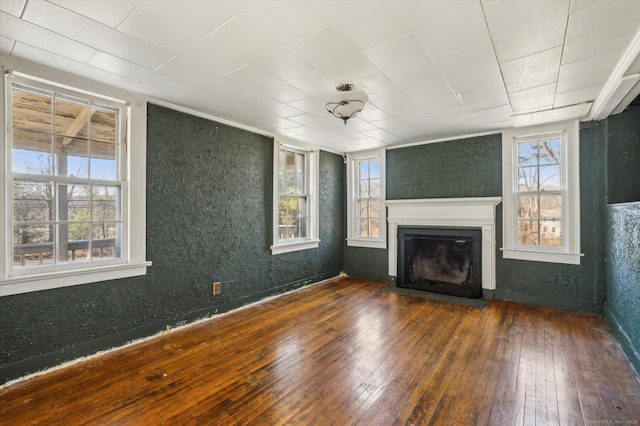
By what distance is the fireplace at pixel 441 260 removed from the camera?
4309mm

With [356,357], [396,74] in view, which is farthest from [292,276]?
[396,74]

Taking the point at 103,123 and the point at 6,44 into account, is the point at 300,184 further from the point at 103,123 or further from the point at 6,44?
the point at 6,44

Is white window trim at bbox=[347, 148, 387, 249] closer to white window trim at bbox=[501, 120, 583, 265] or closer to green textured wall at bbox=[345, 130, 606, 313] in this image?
green textured wall at bbox=[345, 130, 606, 313]

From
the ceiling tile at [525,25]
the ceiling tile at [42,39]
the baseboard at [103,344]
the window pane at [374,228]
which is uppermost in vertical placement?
the ceiling tile at [42,39]

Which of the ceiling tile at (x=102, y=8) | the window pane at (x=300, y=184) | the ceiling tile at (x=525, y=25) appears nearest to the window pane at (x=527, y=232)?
the ceiling tile at (x=525, y=25)

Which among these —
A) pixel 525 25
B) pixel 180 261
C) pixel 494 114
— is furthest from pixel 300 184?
pixel 525 25

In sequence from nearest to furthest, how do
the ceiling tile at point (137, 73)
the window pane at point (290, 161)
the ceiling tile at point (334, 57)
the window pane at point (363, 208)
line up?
the ceiling tile at point (334, 57)
the ceiling tile at point (137, 73)
the window pane at point (290, 161)
the window pane at point (363, 208)

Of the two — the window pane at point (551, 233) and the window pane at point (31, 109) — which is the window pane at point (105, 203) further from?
the window pane at point (551, 233)

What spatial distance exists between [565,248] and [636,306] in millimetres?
1508

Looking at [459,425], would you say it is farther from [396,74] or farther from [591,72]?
[591,72]

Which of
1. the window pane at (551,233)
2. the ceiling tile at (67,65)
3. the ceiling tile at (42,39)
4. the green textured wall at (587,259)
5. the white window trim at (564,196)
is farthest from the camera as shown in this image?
the window pane at (551,233)

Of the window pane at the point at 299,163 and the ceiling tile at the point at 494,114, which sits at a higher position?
the ceiling tile at the point at 494,114

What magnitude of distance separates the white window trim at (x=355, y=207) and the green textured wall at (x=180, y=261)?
1.28 m

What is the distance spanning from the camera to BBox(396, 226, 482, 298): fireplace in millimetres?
4309
